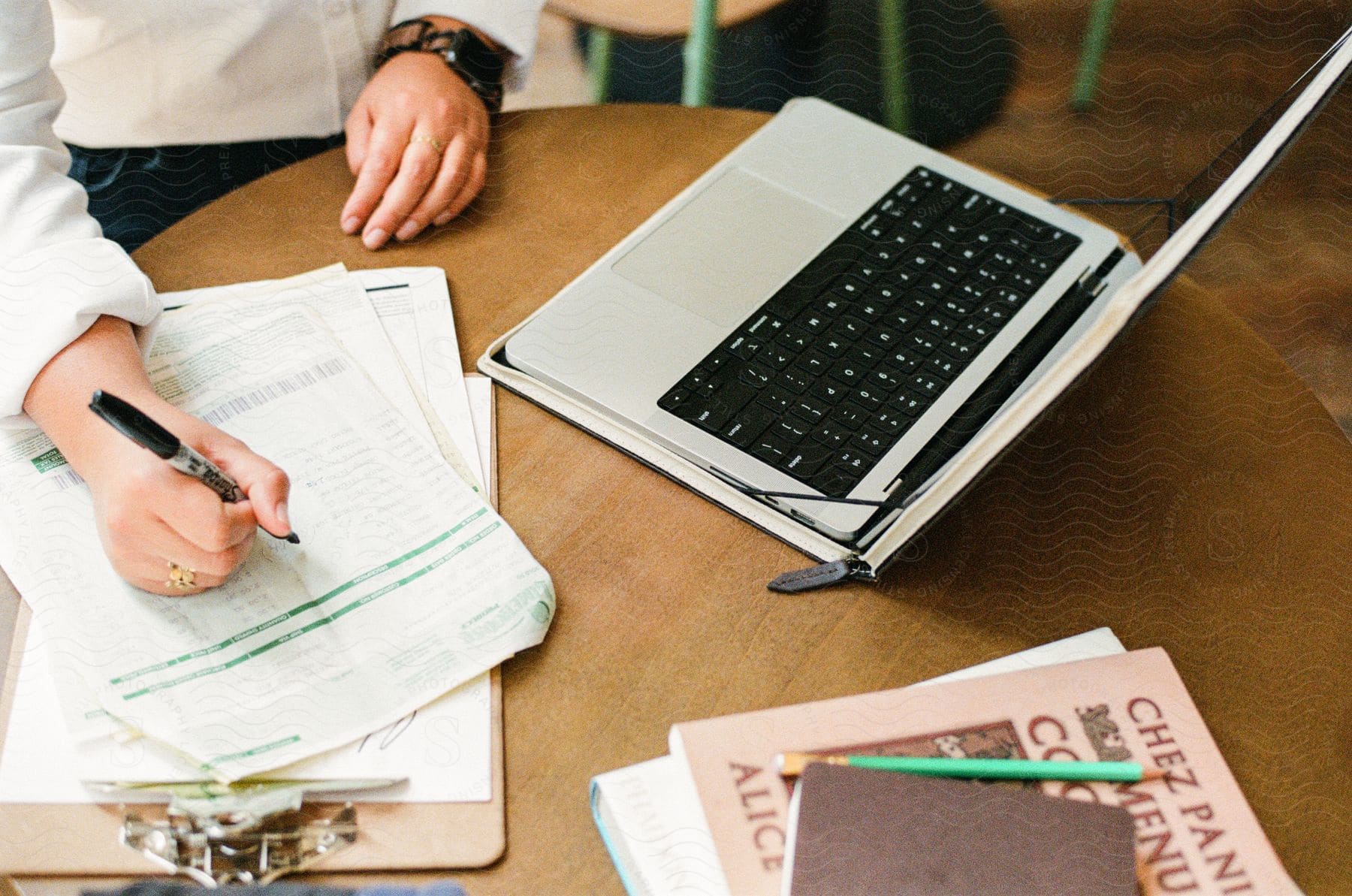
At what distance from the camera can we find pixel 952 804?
1.54 ft

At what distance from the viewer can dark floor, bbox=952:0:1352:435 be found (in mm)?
1563

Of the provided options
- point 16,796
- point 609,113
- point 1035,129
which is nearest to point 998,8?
point 1035,129

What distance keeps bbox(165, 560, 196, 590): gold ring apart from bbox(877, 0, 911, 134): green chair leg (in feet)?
2.36

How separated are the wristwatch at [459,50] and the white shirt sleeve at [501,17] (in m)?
0.01

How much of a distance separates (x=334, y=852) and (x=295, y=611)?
13 cm

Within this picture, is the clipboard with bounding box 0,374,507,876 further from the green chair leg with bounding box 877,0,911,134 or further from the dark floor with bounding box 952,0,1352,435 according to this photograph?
the dark floor with bounding box 952,0,1352,435

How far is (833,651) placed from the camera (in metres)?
0.56

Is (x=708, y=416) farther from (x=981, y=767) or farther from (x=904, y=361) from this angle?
(x=981, y=767)

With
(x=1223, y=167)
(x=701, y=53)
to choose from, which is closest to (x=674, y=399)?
(x=1223, y=167)

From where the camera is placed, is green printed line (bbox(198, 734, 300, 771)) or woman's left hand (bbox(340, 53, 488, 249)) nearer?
green printed line (bbox(198, 734, 300, 771))

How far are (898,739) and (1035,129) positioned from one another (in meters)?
1.32

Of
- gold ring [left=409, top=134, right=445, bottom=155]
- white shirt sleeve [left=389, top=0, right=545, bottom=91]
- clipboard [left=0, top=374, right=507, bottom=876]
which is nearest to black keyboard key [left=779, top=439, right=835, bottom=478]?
clipboard [left=0, top=374, right=507, bottom=876]

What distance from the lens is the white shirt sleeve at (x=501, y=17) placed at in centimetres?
85

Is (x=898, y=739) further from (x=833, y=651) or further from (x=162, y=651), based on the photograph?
(x=162, y=651)
